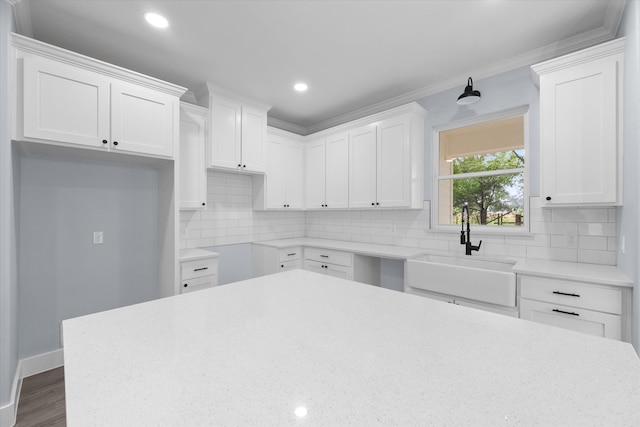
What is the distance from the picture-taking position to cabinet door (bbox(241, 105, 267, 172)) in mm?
3414

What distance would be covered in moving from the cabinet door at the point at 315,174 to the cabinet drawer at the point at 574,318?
2.50m

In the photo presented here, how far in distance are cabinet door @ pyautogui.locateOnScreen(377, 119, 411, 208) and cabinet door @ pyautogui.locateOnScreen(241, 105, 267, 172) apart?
4.61 feet

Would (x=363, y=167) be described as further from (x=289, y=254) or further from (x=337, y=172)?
(x=289, y=254)

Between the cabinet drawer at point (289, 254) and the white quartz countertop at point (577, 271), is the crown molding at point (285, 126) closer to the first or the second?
the cabinet drawer at point (289, 254)

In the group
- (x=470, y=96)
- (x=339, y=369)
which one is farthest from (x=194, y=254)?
(x=470, y=96)

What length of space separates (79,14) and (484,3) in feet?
9.11

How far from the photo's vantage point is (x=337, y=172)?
3756 millimetres

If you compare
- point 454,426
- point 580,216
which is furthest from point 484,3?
point 454,426

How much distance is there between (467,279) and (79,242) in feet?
10.9

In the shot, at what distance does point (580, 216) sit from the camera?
234 cm

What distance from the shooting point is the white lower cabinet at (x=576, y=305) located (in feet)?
5.82

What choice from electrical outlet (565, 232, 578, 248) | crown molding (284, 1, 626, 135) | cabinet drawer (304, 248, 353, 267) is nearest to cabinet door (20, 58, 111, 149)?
cabinet drawer (304, 248, 353, 267)

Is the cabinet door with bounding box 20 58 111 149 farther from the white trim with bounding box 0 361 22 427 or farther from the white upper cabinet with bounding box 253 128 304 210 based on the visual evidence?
the white upper cabinet with bounding box 253 128 304 210

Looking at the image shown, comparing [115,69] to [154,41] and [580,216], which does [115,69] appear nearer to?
[154,41]
